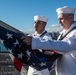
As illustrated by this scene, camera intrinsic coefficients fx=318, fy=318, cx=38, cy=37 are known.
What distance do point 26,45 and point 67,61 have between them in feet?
1.58

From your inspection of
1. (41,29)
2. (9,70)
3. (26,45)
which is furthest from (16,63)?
(9,70)

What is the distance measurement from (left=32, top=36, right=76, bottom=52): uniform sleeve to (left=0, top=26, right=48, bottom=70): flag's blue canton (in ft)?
1.25

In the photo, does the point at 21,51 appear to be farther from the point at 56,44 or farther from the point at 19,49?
the point at 56,44

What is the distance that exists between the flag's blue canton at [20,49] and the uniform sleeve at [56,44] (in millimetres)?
382

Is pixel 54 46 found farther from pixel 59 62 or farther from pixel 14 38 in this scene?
pixel 14 38

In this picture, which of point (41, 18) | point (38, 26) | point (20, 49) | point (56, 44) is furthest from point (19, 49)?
point (41, 18)

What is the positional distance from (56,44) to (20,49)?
0.63m

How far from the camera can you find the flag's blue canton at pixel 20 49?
3.54 metres

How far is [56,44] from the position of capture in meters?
3.10

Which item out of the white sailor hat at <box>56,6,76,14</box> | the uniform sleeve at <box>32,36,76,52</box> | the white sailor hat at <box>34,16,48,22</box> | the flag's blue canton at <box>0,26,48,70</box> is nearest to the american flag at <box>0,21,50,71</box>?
the flag's blue canton at <box>0,26,48,70</box>

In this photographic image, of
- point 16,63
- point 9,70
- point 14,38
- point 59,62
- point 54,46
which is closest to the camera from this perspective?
point 54,46

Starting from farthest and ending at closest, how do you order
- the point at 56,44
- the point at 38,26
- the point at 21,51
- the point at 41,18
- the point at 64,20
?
the point at 41,18
the point at 38,26
the point at 21,51
the point at 64,20
the point at 56,44

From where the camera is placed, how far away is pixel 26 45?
11.2 ft

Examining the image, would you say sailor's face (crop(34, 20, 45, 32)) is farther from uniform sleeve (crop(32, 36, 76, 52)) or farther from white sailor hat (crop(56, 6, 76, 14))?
uniform sleeve (crop(32, 36, 76, 52))
